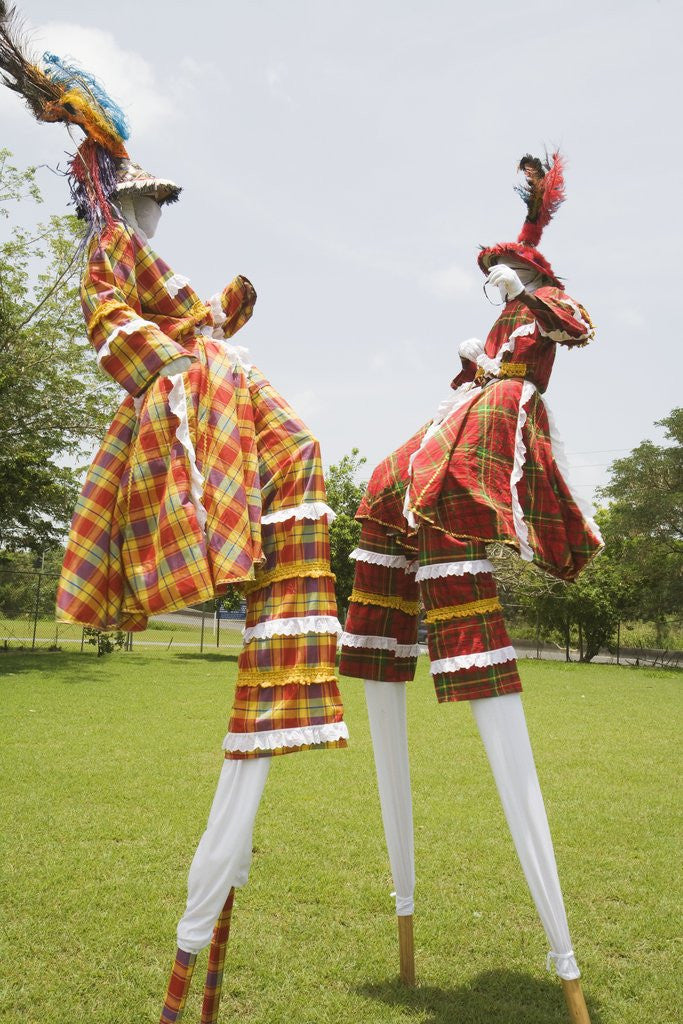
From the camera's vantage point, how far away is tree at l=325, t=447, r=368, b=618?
19656 mm

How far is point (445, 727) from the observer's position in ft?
31.1

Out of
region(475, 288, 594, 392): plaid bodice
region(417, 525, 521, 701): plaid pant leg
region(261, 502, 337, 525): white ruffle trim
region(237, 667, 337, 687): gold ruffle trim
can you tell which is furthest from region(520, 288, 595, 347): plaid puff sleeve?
region(237, 667, 337, 687): gold ruffle trim

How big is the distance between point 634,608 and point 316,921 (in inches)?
909

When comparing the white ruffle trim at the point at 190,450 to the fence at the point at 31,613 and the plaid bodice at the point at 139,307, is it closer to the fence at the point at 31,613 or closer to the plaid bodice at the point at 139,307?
the plaid bodice at the point at 139,307

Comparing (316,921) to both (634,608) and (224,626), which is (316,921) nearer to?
(634,608)

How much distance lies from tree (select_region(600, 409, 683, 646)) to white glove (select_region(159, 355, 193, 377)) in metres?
23.2

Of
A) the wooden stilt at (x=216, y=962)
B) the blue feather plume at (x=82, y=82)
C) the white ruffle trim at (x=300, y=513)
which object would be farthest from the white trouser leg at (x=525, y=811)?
the blue feather plume at (x=82, y=82)

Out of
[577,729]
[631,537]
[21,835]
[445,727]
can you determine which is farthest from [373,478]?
[631,537]

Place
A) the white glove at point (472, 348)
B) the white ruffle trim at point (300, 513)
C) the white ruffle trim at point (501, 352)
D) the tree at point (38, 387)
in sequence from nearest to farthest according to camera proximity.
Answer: the white ruffle trim at point (300, 513) < the white ruffle trim at point (501, 352) < the white glove at point (472, 348) < the tree at point (38, 387)

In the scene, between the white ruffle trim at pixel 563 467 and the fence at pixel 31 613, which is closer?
the white ruffle trim at pixel 563 467

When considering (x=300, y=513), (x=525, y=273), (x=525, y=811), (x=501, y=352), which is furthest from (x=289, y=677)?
(x=525, y=273)

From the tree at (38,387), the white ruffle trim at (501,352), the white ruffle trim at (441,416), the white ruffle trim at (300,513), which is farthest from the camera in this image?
the tree at (38,387)

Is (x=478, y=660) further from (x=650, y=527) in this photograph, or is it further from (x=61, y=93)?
(x=650, y=527)

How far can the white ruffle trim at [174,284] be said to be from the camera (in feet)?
8.07
